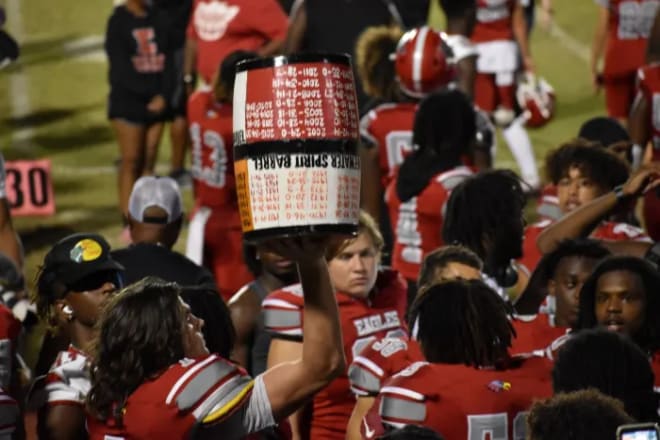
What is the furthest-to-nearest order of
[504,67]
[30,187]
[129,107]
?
[504,67]
[129,107]
[30,187]

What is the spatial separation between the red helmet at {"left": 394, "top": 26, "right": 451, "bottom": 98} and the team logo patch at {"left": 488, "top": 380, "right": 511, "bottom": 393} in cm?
358

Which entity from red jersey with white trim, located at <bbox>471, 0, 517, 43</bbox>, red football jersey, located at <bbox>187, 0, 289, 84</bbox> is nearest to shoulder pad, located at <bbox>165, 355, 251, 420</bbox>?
red football jersey, located at <bbox>187, 0, 289, 84</bbox>

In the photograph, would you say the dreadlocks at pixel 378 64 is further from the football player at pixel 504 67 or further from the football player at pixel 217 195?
the football player at pixel 504 67

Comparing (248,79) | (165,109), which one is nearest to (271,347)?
(248,79)

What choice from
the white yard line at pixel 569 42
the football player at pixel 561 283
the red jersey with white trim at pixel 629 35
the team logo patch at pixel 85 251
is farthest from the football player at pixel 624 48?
the team logo patch at pixel 85 251

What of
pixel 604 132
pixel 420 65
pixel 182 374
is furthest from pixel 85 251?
pixel 604 132

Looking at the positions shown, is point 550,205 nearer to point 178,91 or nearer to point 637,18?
point 178,91

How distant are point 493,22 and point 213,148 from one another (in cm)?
466

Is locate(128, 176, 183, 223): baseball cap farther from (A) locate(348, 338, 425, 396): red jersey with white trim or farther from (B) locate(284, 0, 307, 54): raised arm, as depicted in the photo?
(B) locate(284, 0, 307, 54): raised arm

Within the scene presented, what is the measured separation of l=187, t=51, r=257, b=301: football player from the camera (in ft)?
24.6

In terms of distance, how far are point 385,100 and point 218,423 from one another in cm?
450

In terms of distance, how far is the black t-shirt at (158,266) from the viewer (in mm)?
5730

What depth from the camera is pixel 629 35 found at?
35.3 ft

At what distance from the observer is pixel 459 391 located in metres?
4.05
